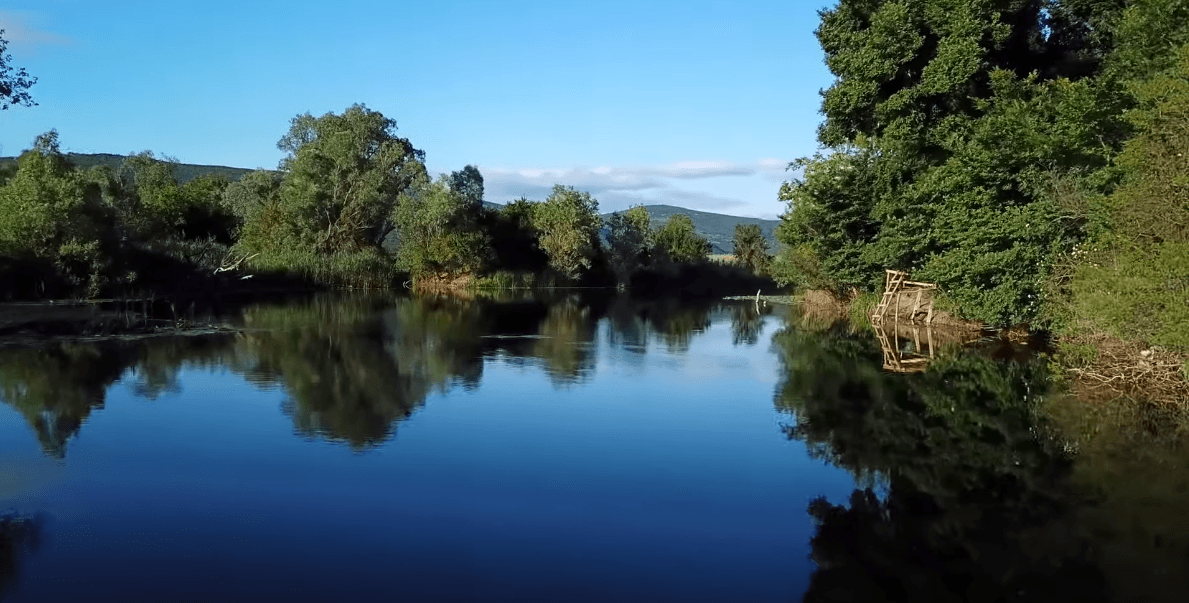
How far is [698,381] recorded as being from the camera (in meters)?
19.4

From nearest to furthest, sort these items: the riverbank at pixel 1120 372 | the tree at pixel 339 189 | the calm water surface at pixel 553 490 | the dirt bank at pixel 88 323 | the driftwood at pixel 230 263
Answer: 1. the calm water surface at pixel 553 490
2. the riverbank at pixel 1120 372
3. the dirt bank at pixel 88 323
4. the driftwood at pixel 230 263
5. the tree at pixel 339 189

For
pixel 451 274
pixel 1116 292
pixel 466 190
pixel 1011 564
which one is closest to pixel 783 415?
pixel 1116 292

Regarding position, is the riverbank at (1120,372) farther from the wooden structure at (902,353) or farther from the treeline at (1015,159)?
the wooden structure at (902,353)

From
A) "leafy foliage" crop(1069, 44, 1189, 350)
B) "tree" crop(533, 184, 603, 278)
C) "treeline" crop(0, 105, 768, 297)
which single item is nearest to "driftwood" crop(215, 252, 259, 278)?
"treeline" crop(0, 105, 768, 297)

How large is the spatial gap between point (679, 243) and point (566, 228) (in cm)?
1777

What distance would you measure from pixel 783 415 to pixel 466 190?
58265mm

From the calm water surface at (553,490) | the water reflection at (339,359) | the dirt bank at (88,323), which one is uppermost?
the dirt bank at (88,323)

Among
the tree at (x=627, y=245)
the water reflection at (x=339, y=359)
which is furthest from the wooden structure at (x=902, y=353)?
the tree at (x=627, y=245)

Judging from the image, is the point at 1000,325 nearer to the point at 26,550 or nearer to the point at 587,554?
the point at 587,554

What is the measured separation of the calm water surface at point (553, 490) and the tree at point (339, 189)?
1773 inches

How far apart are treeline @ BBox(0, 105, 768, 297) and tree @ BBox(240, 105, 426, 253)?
96 millimetres

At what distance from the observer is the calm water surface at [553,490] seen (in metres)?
7.33

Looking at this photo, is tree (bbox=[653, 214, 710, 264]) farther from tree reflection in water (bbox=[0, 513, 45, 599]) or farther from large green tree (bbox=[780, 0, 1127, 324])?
tree reflection in water (bbox=[0, 513, 45, 599])

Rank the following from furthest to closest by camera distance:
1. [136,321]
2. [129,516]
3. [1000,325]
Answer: [136,321] < [1000,325] < [129,516]
